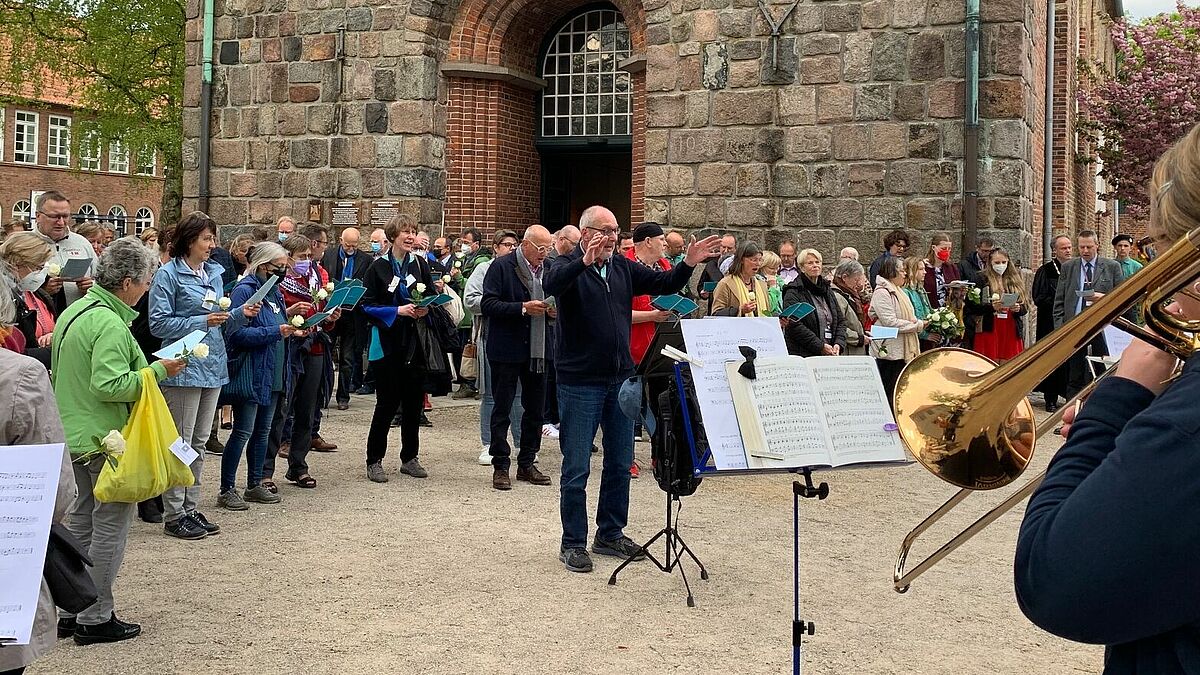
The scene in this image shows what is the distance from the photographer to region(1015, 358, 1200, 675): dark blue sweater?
1403mm

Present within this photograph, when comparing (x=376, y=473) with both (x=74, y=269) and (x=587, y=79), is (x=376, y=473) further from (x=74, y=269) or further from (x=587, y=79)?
(x=587, y=79)

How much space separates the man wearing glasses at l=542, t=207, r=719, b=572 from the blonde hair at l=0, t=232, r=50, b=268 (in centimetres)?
345

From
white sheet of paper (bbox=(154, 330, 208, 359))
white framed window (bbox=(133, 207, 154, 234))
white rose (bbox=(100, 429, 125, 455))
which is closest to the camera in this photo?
white rose (bbox=(100, 429, 125, 455))

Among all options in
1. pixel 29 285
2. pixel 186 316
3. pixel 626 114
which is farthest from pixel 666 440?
pixel 626 114

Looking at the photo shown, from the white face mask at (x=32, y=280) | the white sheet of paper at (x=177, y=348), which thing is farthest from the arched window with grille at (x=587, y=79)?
the white sheet of paper at (x=177, y=348)

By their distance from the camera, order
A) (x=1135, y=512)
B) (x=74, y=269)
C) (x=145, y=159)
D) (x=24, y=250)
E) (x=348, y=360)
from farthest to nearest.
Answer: (x=145, y=159)
(x=348, y=360)
(x=74, y=269)
(x=24, y=250)
(x=1135, y=512)

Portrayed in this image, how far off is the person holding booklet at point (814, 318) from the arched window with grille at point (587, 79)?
6367mm

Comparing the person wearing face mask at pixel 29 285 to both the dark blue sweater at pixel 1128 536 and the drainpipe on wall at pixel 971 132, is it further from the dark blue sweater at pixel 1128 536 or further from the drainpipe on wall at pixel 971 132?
the drainpipe on wall at pixel 971 132

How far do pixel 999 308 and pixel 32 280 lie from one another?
31.6ft

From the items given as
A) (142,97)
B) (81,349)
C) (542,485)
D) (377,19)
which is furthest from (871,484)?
(142,97)

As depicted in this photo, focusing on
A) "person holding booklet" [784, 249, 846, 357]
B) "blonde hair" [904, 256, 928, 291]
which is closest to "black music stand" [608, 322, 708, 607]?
"person holding booklet" [784, 249, 846, 357]

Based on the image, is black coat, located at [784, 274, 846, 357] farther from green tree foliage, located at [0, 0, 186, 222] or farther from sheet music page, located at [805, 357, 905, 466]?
green tree foliage, located at [0, 0, 186, 222]

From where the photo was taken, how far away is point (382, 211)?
15109mm

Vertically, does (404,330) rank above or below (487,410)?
above
